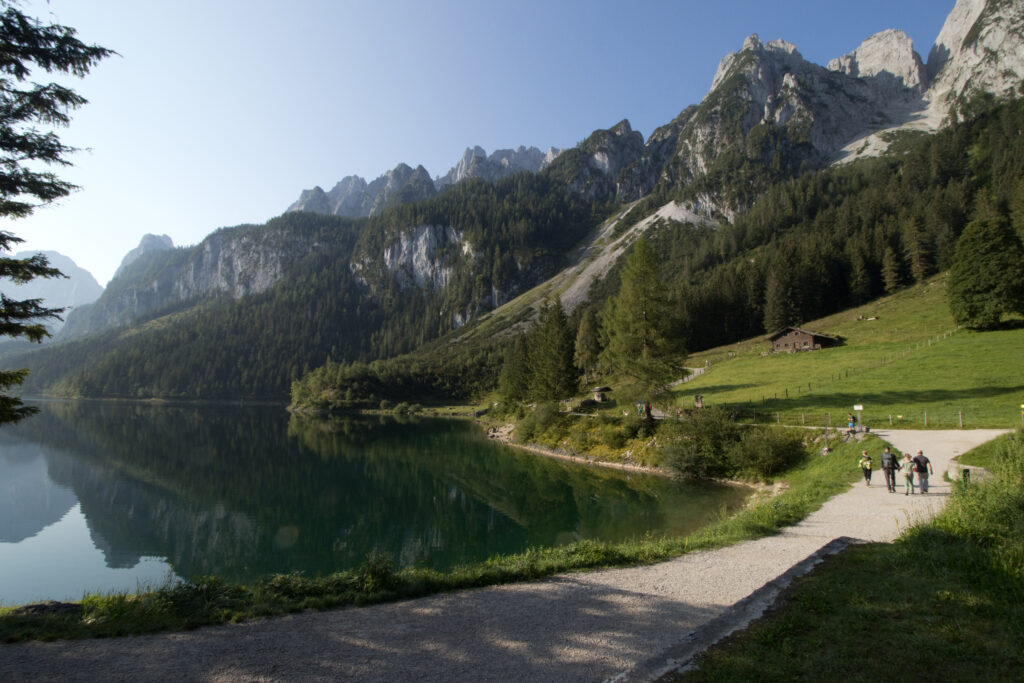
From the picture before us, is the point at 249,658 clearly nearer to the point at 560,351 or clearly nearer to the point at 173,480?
the point at 173,480

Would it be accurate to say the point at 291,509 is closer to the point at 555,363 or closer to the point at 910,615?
the point at 555,363

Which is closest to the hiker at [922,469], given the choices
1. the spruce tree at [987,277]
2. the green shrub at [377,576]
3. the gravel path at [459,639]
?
the gravel path at [459,639]

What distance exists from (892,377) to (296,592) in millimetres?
49418

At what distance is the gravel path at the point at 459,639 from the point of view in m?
6.67

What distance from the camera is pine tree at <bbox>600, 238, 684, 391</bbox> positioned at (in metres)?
38.3

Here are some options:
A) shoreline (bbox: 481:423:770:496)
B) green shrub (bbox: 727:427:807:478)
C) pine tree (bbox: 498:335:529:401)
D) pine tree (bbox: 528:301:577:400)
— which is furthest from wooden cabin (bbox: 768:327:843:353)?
shoreline (bbox: 481:423:770:496)

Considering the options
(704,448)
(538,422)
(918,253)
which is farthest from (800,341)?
(704,448)

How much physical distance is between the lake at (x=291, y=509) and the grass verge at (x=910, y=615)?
469 inches

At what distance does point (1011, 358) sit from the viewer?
38406 millimetres

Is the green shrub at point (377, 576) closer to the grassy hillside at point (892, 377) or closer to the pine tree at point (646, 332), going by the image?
the pine tree at point (646, 332)

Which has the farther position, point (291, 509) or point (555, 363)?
point (555, 363)

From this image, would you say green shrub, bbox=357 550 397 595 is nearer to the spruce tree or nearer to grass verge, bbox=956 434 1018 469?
grass verge, bbox=956 434 1018 469

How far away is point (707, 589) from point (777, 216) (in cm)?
15988

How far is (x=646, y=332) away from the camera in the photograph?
38750mm
